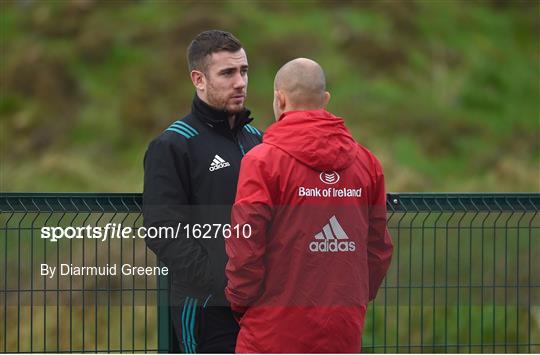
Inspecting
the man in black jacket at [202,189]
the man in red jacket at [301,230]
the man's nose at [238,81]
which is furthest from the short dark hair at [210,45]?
the man in red jacket at [301,230]

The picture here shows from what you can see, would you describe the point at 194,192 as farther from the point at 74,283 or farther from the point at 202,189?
the point at 74,283

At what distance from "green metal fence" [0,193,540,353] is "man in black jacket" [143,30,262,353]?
0.59m

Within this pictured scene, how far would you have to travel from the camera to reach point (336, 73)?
65.2 feet

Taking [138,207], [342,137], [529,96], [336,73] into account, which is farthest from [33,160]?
[342,137]

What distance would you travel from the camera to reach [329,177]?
381cm

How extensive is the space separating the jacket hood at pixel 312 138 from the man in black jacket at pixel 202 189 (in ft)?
1.80

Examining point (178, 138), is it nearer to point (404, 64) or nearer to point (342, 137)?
point (342, 137)

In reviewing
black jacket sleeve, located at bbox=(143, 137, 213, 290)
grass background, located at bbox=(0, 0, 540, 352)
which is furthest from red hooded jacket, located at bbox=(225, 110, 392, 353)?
grass background, located at bbox=(0, 0, 540, 352)

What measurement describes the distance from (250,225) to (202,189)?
644 millimetres

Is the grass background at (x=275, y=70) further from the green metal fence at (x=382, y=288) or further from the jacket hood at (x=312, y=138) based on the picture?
the jacket hood at (x=312, y=138)

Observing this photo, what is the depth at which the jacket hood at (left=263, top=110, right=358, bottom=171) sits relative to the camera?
12.3 ft

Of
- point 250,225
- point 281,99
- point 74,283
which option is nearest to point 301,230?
point 250,225

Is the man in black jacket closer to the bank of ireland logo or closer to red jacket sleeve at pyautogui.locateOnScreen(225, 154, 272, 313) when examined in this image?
red jacket sleeve at pyautogui.locateOnScreen(225, 154, 272, 313)

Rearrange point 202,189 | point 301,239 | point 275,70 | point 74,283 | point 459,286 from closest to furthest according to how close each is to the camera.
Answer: point 301,239, point 202,189, point 459,286, point 74,283, point 275,70
